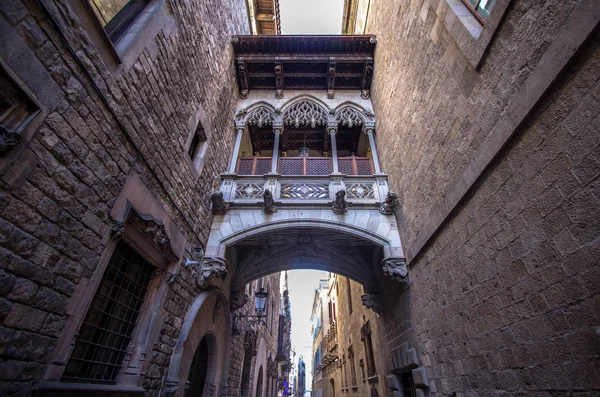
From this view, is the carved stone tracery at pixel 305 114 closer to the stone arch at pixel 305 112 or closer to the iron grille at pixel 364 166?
the stone arch at pixel 305 112

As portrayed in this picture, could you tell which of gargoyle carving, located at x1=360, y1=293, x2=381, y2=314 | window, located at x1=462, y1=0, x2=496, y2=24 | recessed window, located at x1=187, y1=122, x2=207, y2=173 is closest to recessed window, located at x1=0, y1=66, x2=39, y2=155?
recessed window, located at x1=187, y1=122, x2=207, y2=173

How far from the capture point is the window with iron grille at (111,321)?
2.77m

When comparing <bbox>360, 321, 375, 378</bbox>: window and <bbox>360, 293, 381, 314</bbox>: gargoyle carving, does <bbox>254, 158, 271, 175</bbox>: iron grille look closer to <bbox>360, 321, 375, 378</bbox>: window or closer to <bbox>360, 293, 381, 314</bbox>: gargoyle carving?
<bbox>360, 293, 381, 314</bbox>: gargoyle carving

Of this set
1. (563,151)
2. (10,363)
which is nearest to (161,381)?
(10,363)

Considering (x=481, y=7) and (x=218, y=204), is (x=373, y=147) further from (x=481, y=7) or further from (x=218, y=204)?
(x=218, y=204)

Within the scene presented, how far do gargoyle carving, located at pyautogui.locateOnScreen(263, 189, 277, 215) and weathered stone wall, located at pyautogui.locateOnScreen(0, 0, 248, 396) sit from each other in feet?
6.07

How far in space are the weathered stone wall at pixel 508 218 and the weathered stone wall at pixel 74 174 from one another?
4.00 m

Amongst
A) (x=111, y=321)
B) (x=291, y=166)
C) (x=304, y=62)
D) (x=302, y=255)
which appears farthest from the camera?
(x=304, y=62)

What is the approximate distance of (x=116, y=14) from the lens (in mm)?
3328

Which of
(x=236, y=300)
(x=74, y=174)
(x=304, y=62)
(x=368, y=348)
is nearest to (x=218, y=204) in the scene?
(x=236, y=300)

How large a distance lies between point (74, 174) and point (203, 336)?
4.22 meters

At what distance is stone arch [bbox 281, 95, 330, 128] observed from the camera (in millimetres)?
8039

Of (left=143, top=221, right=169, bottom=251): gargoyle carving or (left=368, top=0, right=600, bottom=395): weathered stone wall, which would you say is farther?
(left=143, top=221, right=169, bottom=251): gargoyle carving

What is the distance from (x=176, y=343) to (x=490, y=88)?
560 cm
